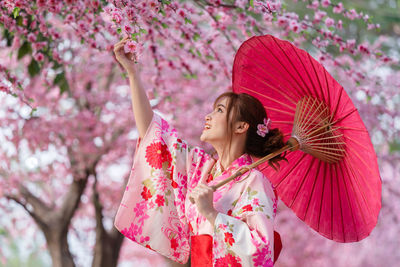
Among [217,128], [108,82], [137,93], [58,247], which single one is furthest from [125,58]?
[108,82]

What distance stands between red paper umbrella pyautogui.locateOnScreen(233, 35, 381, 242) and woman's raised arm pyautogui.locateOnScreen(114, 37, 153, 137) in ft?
1.68

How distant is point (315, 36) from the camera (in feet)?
12.1

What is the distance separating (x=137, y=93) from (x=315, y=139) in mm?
933

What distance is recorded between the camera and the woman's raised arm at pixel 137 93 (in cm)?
238

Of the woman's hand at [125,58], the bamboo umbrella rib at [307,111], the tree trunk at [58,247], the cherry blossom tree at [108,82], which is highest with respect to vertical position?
the bamboo umbrella rib at [307,111]

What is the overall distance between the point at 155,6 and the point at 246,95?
2.11 ft

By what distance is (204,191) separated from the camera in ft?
6.77

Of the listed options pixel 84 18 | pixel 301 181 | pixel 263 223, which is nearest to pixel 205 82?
pixel 84 18

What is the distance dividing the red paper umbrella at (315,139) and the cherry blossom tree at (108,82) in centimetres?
37

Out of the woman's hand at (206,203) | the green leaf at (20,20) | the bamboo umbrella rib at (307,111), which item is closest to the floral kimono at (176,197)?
the woman's hand at (206,203)

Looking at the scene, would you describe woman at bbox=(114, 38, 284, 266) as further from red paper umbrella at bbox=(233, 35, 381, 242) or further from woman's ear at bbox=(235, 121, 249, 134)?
red paper umbrella at bbox=(233, 35, 381, 242)

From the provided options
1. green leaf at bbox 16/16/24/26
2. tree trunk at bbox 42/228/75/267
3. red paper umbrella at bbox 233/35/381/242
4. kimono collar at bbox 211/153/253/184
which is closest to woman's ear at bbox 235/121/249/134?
kimono collar at bbox 211/153/253/184

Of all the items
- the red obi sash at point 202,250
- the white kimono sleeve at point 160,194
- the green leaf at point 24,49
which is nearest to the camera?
the red obi sash at point 202,250

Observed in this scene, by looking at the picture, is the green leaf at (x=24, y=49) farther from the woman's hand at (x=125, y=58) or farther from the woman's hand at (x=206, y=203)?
the woman's hand at (x=206, y=203)
